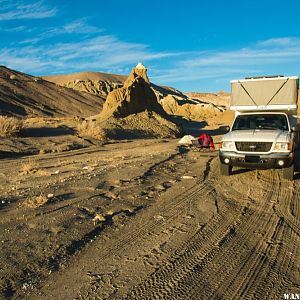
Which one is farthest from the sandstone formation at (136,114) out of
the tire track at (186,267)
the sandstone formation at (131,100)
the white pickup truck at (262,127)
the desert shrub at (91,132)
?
the tire track at (186,267)

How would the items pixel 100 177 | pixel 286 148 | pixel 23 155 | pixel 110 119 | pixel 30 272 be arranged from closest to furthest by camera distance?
pixel 30 272 → pixel 286 148 → pixel 100 177 → pixel 23 155 → pixel 110 119

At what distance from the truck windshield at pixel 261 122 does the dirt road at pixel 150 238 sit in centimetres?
165

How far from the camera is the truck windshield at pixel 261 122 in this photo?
11.2m

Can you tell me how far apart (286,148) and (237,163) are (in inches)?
50.1

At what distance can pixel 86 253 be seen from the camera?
5578 mm

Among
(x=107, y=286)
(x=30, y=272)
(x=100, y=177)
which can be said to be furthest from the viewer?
(x=100, y=177)

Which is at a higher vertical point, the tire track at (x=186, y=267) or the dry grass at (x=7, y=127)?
the dry grass at (x=7, y=127)

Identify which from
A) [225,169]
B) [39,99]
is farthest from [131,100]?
[39,99]

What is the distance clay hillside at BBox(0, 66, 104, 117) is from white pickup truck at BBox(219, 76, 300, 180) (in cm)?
3817

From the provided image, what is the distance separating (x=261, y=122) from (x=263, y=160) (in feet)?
6.58

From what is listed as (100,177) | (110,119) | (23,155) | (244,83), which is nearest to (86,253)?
(100,177)

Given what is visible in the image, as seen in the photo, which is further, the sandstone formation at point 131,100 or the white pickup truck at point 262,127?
the sandstone formation at point 131,100

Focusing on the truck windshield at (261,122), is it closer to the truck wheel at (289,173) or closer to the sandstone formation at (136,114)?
the truck wheel at (289,173)

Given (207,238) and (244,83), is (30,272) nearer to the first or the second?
(207,238)
